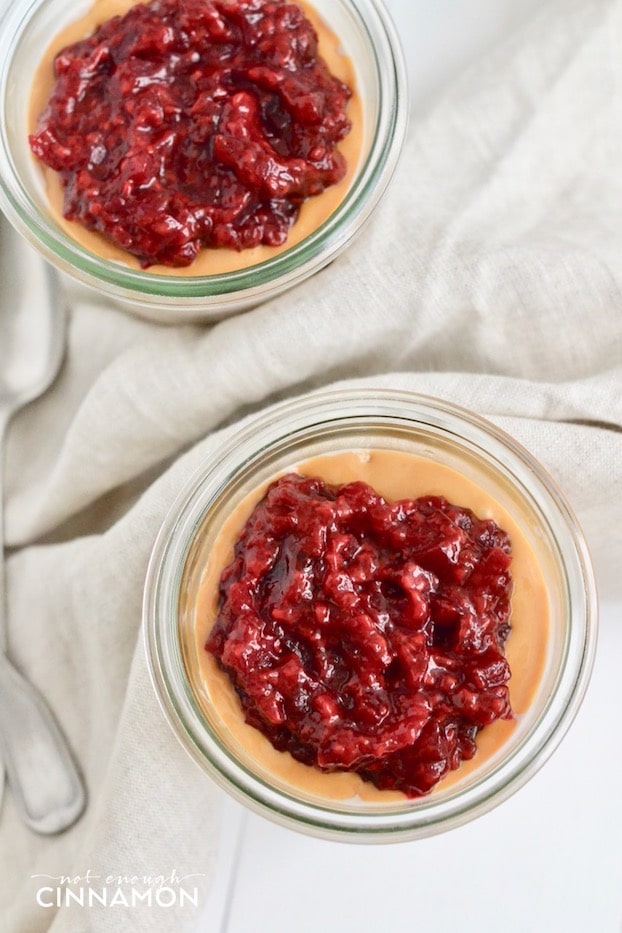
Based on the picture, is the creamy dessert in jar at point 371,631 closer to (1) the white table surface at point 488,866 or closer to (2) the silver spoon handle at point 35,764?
(1) the white table surface at point 488,866

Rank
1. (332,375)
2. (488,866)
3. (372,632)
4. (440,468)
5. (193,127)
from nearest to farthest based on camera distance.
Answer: (372,632) → (440,468) → (193,127) → (488,866) → (332,375)

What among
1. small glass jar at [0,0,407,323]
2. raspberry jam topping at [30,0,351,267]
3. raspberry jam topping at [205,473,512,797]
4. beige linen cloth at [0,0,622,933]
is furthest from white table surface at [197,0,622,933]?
raspberry jam topping at [30,0,351,267]

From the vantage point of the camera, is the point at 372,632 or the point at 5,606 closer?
the point at 372,632

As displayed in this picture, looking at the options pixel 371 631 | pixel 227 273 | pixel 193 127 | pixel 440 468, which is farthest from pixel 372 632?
pixel 193 127

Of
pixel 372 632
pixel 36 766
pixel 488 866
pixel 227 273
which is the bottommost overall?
pixel 488 866

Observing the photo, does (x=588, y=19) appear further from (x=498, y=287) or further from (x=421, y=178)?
(x=498, y=287)

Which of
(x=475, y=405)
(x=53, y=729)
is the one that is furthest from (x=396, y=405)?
(x=53, y=729)

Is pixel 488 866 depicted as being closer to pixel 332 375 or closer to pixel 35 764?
pixel 35 764
